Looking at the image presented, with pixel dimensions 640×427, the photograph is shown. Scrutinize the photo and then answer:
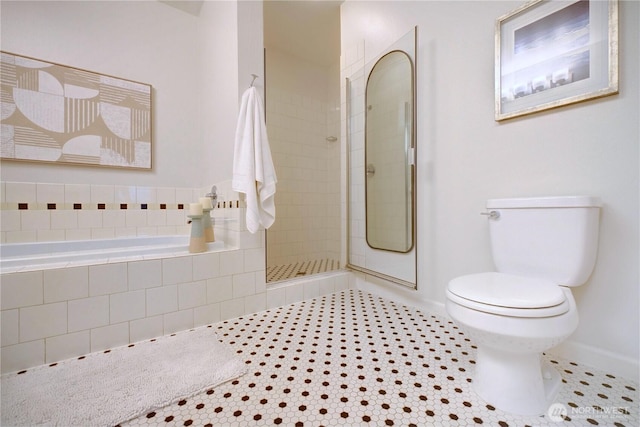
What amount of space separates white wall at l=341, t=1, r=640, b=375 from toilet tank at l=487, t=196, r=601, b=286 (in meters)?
0.13

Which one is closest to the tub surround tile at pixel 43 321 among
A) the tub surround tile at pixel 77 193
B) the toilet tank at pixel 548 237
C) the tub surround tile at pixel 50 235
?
the tub surround tile at pixel 50 235

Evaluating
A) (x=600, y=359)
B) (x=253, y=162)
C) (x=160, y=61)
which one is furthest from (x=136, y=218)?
(x=600, y=359)

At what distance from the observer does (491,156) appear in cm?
139

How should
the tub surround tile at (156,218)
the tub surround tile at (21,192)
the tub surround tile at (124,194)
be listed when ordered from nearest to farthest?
the tub surround tile at (21,192), the tub surround tile at (124,194), the tub surround tile at (156,218)

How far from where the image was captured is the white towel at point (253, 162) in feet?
5.41

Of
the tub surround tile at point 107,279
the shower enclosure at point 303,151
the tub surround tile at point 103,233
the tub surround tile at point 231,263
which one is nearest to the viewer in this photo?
the tub surround tile at point 107,279

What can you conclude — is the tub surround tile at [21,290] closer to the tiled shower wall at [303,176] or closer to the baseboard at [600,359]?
the tiled shower wall at [303,176]

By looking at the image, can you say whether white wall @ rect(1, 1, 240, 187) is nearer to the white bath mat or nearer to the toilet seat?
the white bath mat

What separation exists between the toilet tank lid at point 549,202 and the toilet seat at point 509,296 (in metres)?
0.32

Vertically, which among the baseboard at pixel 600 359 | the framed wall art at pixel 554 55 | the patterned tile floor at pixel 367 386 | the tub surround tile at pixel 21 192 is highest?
the framed wall art at pixel 554 55

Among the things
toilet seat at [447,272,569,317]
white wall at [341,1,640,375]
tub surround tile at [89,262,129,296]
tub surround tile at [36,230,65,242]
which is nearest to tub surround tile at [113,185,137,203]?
tub surround tile at [36,230,65,242]

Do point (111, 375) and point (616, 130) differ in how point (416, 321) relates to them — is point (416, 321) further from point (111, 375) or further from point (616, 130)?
point (111, 375)

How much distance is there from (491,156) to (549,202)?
1.34 feet

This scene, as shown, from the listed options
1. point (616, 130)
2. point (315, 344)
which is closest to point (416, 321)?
point (315, 344)
